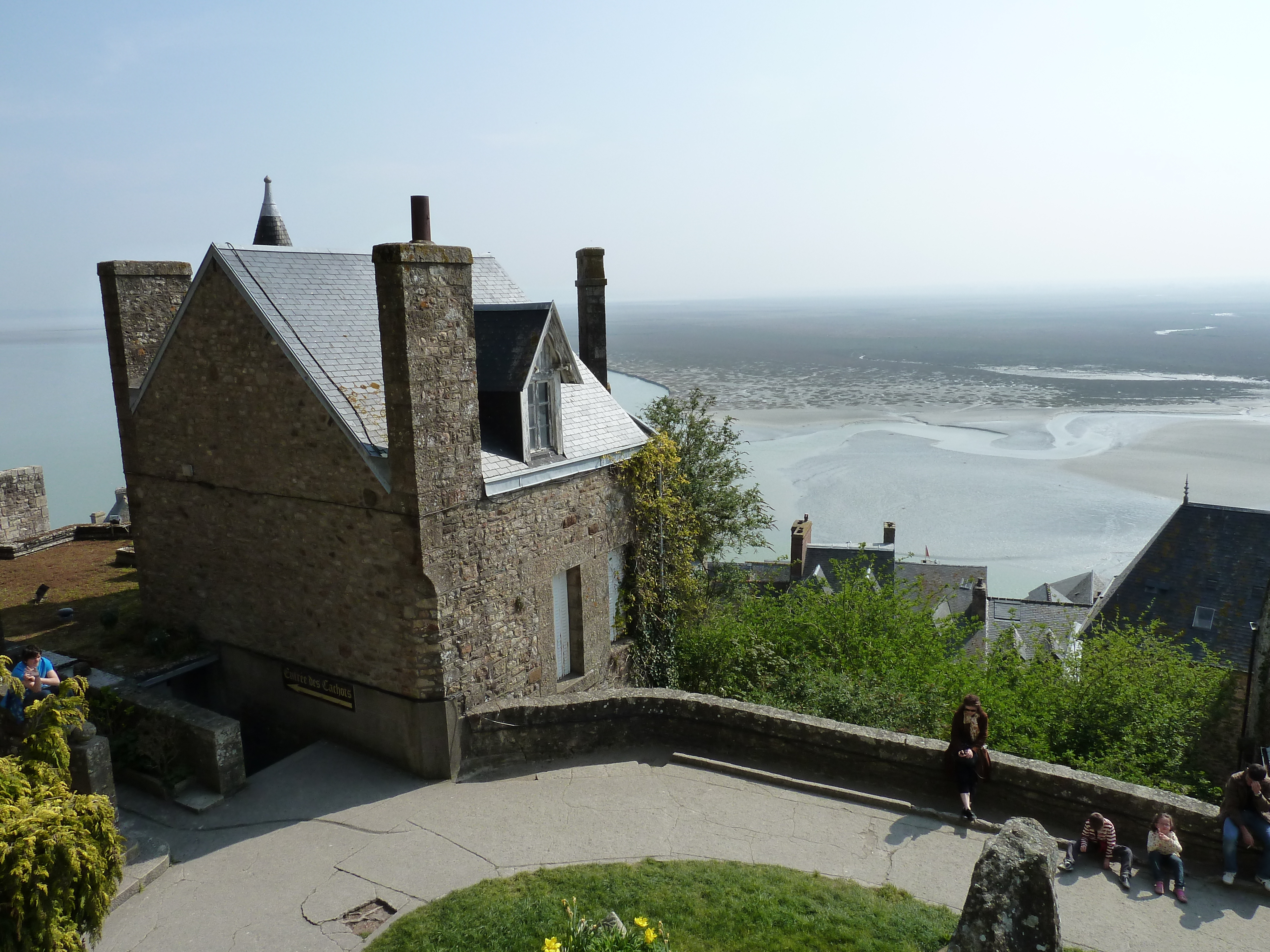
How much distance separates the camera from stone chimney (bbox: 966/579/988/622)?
1300 inches

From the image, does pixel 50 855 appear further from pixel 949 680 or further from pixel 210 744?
pixel 949 680

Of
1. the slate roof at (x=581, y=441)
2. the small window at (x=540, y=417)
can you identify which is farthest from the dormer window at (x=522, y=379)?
the slate roof at (x=581, y=441)

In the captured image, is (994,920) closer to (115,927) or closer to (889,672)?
(115,927)

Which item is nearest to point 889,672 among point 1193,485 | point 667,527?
point 667,527

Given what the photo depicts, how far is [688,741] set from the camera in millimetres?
12703

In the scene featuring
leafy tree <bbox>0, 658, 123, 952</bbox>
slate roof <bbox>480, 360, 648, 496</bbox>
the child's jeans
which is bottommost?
the child's jeans

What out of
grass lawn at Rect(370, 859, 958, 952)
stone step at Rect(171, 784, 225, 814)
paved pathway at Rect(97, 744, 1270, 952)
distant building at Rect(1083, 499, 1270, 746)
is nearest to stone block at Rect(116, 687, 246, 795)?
stone step at Rect(171, 784, 225, 814)

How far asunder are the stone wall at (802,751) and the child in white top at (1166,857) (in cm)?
53

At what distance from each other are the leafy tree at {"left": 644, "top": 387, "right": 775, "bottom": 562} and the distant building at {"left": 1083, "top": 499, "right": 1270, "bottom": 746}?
9.59 m

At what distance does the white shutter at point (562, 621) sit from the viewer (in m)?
14.3

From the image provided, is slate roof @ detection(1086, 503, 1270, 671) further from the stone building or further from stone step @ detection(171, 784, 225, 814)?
stone step @ detection(171, 784, 225, 814)

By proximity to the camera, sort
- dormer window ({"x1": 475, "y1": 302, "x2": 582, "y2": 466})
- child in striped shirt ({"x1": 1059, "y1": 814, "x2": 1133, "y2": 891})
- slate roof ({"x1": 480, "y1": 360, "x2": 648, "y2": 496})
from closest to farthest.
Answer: child in striped shirt ({"x1": 1059, "y1": 814, "x2": 1133, "y2": 891}), slate roof ({"x1": 480, "y1": 360, "x2": 648, "y2": 496}), dormer window ({"x1": 475, "y1": 302, "x2": 582, "y2": 466})

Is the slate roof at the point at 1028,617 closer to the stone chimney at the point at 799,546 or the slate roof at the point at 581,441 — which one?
the stone chimney at the point at 799,546

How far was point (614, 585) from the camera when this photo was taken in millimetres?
15602
